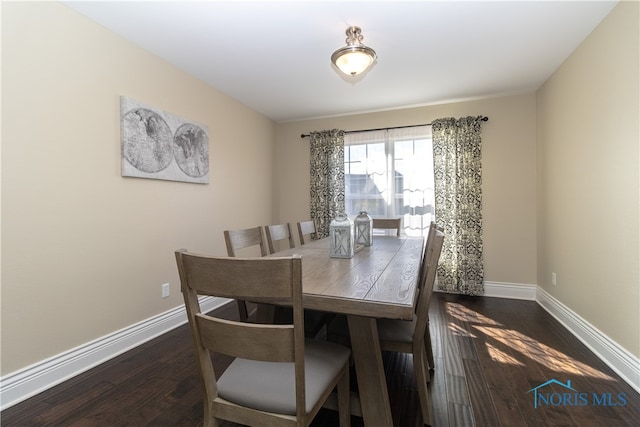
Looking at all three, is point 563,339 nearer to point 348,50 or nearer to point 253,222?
point 348,50

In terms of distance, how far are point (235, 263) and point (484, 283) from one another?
3540 mm

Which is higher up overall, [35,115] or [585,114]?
[585,114]

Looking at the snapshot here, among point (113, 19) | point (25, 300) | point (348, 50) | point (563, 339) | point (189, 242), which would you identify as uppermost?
point (113, 19)

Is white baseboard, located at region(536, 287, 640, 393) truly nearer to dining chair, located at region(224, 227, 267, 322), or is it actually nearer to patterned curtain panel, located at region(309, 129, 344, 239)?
dining chair, located at region(224, 227, 267, 322)

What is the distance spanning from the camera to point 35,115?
5.64 ft

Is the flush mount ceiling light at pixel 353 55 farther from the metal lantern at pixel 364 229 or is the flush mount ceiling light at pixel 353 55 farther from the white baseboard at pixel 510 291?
the white baseboard at pixel 510 291

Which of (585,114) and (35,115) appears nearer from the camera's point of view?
(35,115)

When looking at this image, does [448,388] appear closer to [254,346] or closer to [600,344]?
[600,344]

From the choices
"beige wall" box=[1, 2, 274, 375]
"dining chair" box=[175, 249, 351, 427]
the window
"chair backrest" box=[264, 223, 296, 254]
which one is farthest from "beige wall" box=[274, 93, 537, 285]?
"beige wall" box=[1, 2, 274, 375]

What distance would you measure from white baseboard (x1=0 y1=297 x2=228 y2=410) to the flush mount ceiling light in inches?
101

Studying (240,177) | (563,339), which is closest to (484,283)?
(563,339)

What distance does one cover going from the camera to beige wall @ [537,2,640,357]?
179 cm

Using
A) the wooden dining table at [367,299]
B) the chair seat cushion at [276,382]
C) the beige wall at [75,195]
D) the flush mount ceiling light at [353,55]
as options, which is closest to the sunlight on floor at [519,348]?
the wooden dining table at [367,299]

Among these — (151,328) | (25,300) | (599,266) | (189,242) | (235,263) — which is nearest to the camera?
(235,263)
